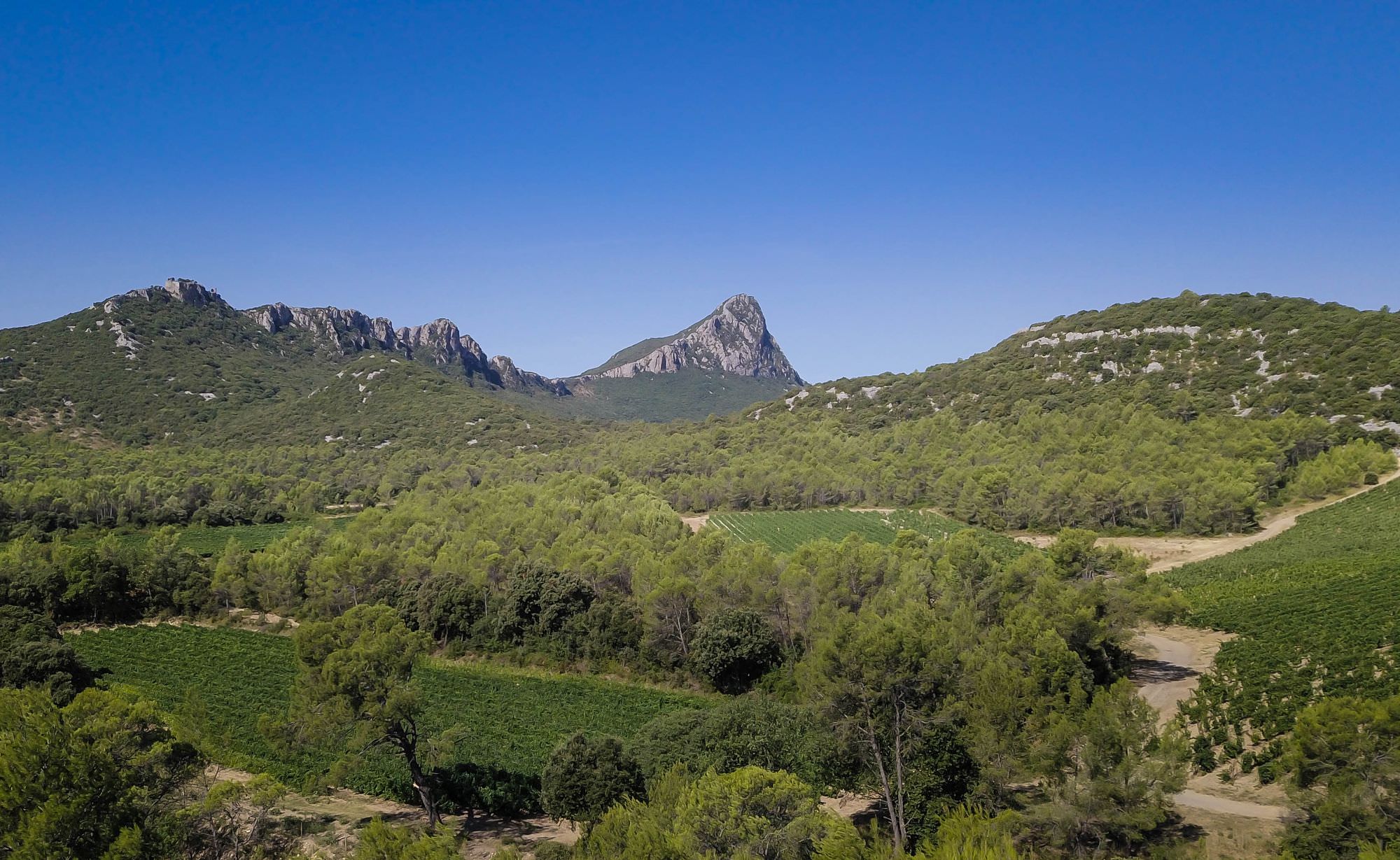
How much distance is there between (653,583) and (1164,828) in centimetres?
3342

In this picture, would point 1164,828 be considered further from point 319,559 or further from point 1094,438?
point 1094,438

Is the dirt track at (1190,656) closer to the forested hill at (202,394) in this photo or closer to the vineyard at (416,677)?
the vineyard at (416,677)

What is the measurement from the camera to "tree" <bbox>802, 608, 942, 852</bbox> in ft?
74.6

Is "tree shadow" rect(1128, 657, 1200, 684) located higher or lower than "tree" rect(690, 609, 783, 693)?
lower

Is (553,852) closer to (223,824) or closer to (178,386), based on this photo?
(223,824)

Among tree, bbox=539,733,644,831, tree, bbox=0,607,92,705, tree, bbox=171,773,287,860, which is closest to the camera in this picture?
tree, bbox=171,773,287,860

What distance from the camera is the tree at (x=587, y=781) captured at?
78.2 feet

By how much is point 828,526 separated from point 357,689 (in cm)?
6987

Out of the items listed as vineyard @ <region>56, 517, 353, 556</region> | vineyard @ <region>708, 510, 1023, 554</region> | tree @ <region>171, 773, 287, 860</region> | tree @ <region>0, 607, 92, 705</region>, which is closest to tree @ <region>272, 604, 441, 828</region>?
tree @ <region>171, 773, 287, 860</region>

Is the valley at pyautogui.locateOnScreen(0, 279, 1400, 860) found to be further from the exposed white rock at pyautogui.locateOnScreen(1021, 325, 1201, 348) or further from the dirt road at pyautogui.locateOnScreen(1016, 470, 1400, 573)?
the exposed white rock at pyautogui.locateOnScreen(1021, 325, 1201, 348)

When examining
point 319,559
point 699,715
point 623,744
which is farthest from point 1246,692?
point 319,559

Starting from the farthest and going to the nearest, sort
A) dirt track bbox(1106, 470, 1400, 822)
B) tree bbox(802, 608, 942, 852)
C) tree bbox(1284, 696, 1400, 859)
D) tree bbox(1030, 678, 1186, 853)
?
dirt track bbox(1106, 470, 1400, 822), tree bbox(802, 608, 942, 852), tree bbox(1030, 678, 1186, 853), tree bbox(1284, 696, 1400, 859)

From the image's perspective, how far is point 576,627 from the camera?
47.6 meters

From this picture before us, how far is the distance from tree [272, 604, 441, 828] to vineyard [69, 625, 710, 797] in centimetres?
403
